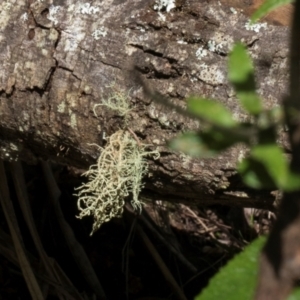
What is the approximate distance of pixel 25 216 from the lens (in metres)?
1.85

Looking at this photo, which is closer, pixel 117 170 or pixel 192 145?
pixel 192 145

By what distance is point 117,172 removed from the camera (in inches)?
46.2

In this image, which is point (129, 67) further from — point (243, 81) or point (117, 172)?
point (243, 81)

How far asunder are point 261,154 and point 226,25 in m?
0.76

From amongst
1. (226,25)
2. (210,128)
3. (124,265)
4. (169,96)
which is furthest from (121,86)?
(124,265)

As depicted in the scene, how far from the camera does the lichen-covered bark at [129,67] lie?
103 centimetres

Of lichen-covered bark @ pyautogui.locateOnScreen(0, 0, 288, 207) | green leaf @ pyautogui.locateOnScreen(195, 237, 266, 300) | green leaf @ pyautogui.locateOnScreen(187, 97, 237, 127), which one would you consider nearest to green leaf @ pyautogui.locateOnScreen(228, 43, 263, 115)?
green leaf @ pyautogui.locateOnScreen(187, 97, 237, 127)

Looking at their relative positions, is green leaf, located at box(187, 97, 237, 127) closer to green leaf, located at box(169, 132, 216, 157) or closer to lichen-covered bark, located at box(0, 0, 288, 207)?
green leaf, located at box(169, 132, 216, 157)

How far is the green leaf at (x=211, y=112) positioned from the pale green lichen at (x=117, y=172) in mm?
749

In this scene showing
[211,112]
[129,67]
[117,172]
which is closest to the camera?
[211,112]

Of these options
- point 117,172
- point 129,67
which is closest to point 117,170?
point 117,172

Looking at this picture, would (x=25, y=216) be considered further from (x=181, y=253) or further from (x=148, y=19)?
(x=148, y=19)

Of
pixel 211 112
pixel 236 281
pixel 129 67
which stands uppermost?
pixel 129 67

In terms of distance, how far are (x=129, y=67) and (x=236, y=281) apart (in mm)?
694
